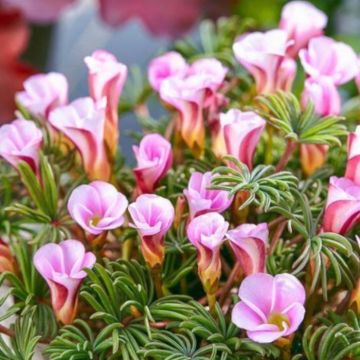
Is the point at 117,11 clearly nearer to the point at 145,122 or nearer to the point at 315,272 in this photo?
the point at 145,122

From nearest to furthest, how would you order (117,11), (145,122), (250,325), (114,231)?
1. (250,325)
2. (114,231)
3. (145,122)
4. (117,11)

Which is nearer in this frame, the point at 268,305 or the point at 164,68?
the point at 268,305

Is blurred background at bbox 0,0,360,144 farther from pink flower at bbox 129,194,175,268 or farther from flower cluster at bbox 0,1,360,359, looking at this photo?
pink flower at bbox 129,194,175,268

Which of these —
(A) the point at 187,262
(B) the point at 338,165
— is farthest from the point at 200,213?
(B) the point at 338,165

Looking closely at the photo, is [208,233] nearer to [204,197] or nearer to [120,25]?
[204,197]

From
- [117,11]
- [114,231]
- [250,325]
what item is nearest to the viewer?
[250,325]

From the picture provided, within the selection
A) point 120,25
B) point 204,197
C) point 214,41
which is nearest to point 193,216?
point 204,197
